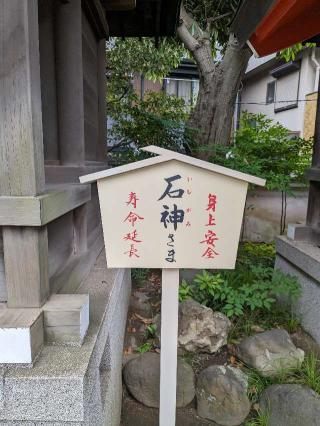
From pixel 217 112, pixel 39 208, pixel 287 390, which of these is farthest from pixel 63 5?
pixel 217 112

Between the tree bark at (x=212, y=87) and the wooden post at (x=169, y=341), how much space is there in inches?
160

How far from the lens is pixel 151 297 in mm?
4102

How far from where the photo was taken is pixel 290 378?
2.81 metres

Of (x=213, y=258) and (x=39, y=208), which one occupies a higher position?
(x=39, y=208)

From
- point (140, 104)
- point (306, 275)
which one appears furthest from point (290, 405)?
point (140, 104)

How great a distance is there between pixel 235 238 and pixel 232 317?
205 centimetres

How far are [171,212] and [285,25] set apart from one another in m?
2.06

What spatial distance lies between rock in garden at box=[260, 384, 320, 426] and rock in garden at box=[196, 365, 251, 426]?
0.55 feet

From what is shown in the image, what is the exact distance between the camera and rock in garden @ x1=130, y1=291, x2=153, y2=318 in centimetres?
378

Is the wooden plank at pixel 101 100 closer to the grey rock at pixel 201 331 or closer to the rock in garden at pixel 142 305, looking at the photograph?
the rock in garden at pixel 142 305

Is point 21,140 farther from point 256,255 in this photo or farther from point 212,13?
point 212,13

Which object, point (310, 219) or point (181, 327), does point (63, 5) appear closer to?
point (181, 327)

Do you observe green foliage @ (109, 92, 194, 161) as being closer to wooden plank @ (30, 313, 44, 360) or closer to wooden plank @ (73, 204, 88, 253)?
wooden plank @ (73, 204, 88, 253)

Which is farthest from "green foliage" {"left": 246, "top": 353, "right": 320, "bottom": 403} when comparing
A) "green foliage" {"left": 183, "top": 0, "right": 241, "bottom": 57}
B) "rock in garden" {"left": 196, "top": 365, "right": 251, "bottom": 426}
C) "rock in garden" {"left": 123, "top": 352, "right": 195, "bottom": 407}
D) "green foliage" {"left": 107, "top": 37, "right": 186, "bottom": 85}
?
"green foliage" {"left": 107, "top": 37, "right": 186, "bottom": 85}
